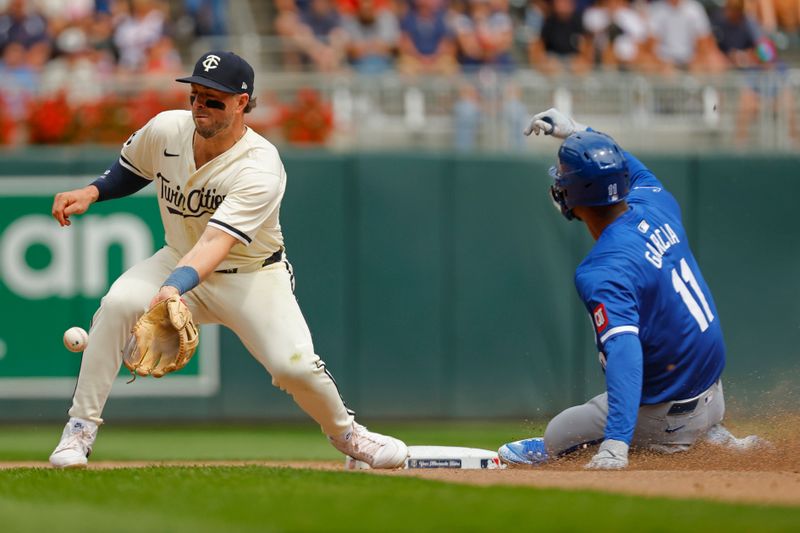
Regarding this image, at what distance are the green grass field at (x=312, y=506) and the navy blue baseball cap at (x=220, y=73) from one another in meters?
1.78

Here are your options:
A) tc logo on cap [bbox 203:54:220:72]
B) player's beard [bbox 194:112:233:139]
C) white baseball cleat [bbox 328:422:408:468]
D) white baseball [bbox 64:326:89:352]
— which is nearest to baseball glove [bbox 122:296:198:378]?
white baseball [bbox 64:326:89:352]

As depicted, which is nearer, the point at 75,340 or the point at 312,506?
the point at 312,506

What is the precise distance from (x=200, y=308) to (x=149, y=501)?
1.51 meters

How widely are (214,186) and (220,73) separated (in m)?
0.54

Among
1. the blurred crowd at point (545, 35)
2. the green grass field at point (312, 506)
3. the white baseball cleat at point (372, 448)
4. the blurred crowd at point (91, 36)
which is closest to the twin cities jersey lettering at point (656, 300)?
the green grass field at point (312, 506)

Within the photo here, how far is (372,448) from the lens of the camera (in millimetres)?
6129

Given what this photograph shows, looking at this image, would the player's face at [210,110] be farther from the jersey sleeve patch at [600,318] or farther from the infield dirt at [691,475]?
the jersey sleeve patch at [600,318]

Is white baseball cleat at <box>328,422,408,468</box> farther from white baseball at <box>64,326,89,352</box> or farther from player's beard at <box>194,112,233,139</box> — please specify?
player's beard at <box>194,112,233,139</box>

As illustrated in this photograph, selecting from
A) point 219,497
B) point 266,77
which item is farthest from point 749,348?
point 219,497

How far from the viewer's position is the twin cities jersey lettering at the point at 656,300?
5.26 meters

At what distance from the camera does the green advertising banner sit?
9641 mm

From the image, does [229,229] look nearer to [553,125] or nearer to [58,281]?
[553,125]

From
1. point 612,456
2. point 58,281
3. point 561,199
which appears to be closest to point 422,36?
point 58,281

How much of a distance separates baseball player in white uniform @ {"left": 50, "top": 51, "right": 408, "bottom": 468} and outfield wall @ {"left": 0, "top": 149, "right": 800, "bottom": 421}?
3.62 meters
